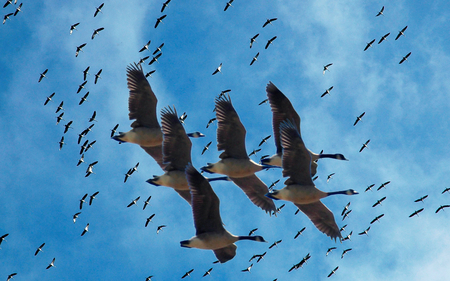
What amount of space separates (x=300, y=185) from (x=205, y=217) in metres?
5.56

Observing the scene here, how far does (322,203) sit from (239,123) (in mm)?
5460

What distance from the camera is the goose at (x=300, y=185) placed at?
94.1ft

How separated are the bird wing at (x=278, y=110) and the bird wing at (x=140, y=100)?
5838 millimetres

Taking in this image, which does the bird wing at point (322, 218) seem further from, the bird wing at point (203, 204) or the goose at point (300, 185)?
the bird wing at point (203, 204)

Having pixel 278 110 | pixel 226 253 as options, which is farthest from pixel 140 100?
pixel 226 253

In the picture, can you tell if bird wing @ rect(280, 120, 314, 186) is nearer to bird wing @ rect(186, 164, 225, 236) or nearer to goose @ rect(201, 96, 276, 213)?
goose @ rect(201, 96, 276, 213)

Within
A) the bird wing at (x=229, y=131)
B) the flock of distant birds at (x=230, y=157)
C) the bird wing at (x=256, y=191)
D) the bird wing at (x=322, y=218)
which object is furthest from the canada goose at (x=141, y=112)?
the bird wing at (x=322, y=218)

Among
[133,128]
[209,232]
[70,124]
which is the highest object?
[70,124]

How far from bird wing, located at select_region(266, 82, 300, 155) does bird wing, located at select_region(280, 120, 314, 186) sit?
2.92 metres

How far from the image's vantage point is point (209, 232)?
2653cm

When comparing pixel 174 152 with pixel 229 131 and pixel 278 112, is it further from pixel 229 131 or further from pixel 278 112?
pixel 278 112

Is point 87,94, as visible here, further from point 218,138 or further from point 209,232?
point 209,232

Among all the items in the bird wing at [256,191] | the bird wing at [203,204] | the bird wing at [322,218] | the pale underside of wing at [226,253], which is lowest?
the pale underside of wing at [226,253]

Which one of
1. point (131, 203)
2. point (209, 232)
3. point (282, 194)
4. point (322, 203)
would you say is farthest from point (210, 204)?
point (131, 203)
